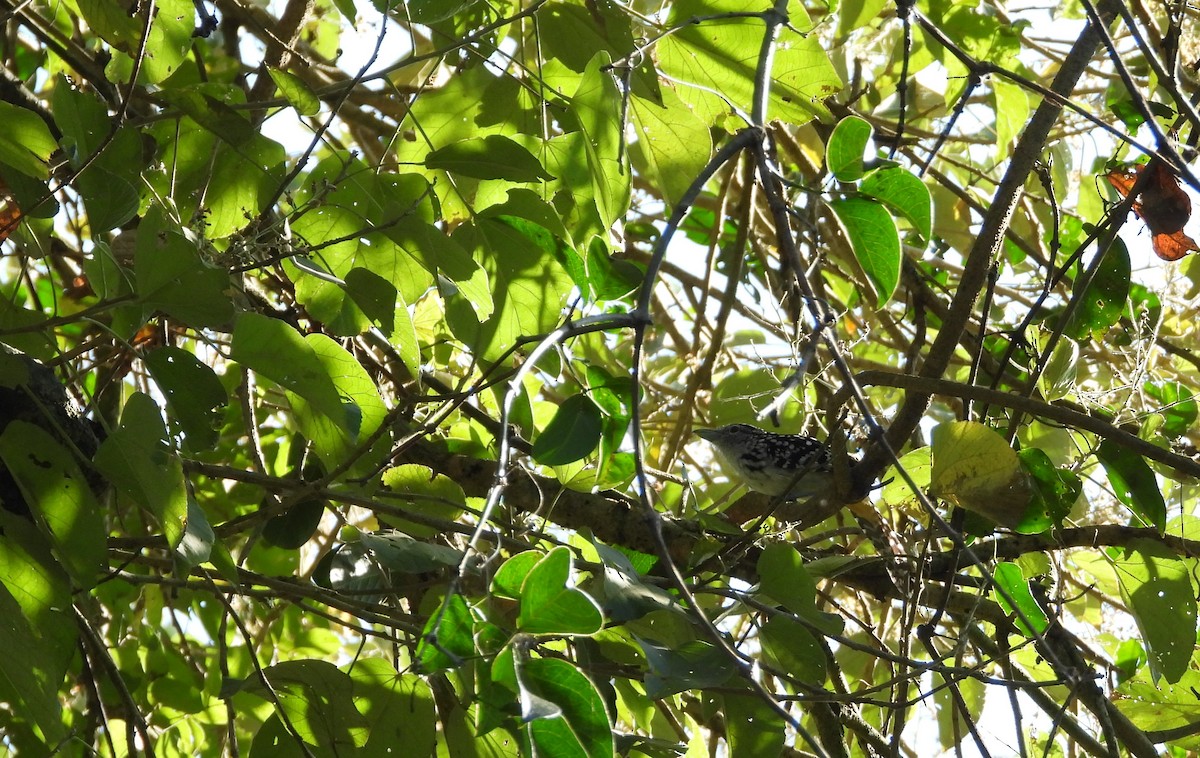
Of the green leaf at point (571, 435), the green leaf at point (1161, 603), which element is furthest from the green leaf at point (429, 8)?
the green leaf at point (1161, 603)

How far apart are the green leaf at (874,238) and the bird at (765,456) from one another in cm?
133

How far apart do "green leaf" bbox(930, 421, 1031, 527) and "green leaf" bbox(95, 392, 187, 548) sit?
92 cm

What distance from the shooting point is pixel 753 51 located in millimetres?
1636

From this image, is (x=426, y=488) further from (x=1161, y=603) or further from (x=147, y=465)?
(x=1161, y=603)

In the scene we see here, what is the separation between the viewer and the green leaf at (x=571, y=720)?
84 cm

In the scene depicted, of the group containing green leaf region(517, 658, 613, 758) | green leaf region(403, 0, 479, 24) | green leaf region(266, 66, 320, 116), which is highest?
green leaf region(403, 0, 479, 24)

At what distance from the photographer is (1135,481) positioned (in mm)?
1545

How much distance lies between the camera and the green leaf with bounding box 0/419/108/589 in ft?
3.77

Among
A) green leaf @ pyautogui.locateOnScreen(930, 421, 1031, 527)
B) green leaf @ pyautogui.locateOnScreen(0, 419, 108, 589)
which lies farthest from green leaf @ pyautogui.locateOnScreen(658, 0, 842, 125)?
green leaf @ pyautogui.locateOnScreen(0, 419, 108, 589)

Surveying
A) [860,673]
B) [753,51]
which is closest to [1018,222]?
[860,673]

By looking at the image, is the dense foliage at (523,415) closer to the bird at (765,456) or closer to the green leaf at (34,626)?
the green leaf at (34,626)

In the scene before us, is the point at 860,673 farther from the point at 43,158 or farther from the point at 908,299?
the point at 43,158

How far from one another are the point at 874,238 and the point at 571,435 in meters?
0.46

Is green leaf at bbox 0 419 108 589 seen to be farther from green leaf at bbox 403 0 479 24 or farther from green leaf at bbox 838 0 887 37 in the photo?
green leaf at bbox 838 0 887 37
